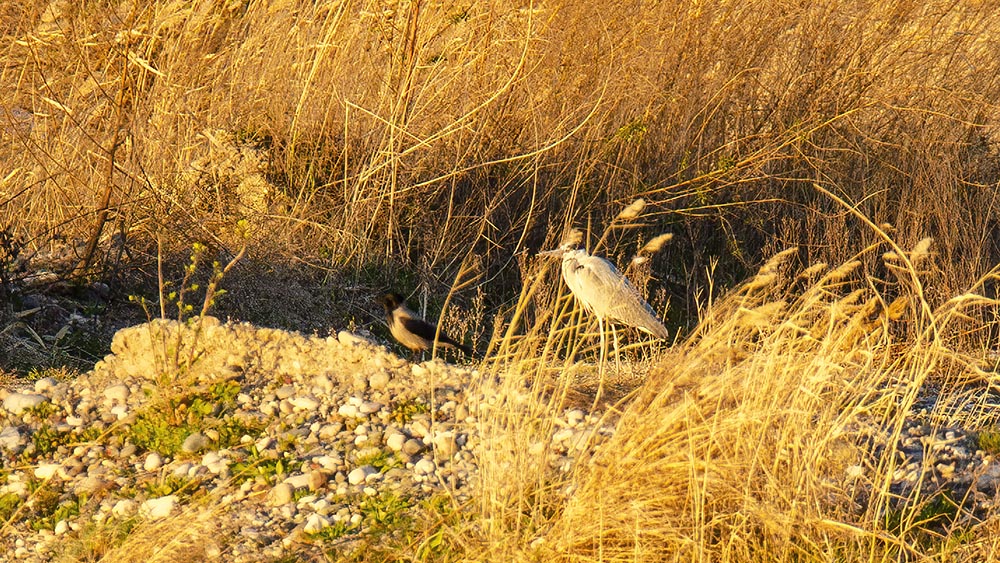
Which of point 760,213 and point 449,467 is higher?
point 449,467

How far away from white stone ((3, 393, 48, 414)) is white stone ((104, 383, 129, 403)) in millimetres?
250

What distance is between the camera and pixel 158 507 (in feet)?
13.6

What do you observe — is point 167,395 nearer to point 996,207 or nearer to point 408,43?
point 408,43

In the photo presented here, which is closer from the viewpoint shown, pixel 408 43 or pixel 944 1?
pixel 408 43

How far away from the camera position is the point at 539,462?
153 inches

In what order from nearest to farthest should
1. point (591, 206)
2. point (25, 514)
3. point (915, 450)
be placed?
point (25, 514) < point (915, 450) < point (591, 206)

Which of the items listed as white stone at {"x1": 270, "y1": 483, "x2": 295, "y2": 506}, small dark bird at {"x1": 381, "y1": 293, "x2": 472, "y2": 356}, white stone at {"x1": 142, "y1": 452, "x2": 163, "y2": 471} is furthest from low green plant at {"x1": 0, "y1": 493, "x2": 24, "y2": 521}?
small dark bird at {"x1": 381, "y1": 293, "x2": 472, "y2": 356}

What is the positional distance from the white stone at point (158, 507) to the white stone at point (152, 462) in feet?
1.06

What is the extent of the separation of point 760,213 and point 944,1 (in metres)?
2.20

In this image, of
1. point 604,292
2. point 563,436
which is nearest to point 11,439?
point 563,436

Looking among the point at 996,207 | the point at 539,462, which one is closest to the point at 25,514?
the point at 539,462

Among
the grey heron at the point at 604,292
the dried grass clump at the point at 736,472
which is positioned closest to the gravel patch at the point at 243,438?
the dried grass clump at the point at 736,472

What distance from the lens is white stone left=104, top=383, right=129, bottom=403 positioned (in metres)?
5.01

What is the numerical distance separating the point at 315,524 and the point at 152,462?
88 centimetres
